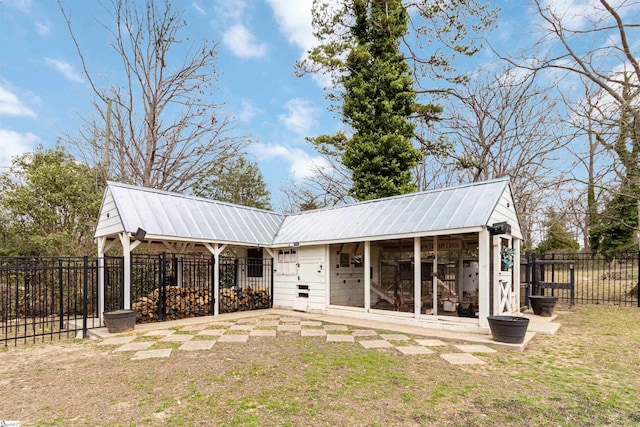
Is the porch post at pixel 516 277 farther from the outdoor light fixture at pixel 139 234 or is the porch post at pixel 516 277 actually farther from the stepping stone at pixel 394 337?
the outdoor light fixture at pixel 139 234

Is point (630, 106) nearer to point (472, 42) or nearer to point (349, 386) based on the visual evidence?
point (472, 42)

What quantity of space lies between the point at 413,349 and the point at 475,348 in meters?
1.11

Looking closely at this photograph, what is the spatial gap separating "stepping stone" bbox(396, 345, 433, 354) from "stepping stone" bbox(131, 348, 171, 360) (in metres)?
3.91

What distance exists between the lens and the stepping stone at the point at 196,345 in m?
6.48

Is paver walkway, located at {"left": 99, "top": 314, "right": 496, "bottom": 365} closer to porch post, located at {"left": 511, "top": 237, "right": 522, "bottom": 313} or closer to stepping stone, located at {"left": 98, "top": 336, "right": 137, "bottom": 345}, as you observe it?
stepping stone, located at {"left": 98, "top": 336, "right": 137, "bottom": 345}

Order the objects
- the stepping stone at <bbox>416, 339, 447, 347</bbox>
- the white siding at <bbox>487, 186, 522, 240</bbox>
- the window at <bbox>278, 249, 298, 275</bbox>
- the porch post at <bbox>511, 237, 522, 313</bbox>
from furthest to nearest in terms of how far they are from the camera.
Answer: the window at <bbox>278, 249, 298, 275</bbox> → the porch post at <bbox>511, 237, 522, 313</bbox> → the white siding at <bbox>487, 186, 522, 240</bbox> → the stepping stone at <bbox>416, 339, 447, 347</bbox>

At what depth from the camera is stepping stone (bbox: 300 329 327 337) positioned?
25.1 feet

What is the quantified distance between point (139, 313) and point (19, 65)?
367 inches

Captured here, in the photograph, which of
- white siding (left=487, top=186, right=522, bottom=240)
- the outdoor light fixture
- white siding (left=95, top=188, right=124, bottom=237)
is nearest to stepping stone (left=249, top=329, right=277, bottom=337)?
the outdoor light fixture

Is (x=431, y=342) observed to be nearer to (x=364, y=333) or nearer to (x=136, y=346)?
(x=364, y=333)

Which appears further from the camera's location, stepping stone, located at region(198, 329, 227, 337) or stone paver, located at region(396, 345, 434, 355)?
stepping stone, located at region(198, 329, 227, 337)

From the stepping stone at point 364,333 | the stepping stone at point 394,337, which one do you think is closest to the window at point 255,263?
the stepping stone at point 364,333

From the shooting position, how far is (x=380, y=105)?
15.7m

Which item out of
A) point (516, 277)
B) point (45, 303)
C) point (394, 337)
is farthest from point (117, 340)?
point (516, 277)
